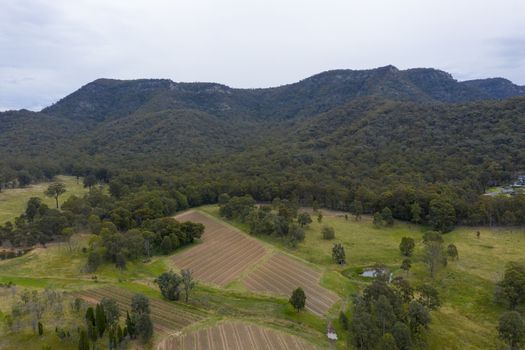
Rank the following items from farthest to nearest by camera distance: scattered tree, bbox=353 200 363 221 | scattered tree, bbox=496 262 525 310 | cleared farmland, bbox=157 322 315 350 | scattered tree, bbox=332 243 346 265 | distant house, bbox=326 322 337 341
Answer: scattered tree, bbox=353 200 363 221 < scattered tree, bbox=332 243 346 265 < scattered tree, bbox=496 262 525 310 < distant house, bbox=326 322 337 341 < cleared farmland, bbox=157 322 315 350

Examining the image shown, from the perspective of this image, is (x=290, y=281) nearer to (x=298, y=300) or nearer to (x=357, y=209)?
(x=298, y=300)

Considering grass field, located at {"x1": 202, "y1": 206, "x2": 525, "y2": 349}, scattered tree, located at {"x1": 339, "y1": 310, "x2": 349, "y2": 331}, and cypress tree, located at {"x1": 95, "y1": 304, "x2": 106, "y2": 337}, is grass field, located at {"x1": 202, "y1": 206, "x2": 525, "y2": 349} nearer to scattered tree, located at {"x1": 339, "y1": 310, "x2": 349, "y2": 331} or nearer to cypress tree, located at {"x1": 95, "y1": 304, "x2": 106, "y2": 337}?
scattered tree, located at {"x1": 339, "y1": 310, "x2": 349, "y2": 331}

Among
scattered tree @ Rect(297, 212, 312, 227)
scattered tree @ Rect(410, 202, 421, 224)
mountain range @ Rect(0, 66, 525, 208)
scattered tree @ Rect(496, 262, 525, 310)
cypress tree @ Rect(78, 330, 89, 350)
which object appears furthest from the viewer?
mountain range @ Rect(0, 66, 525, 208)

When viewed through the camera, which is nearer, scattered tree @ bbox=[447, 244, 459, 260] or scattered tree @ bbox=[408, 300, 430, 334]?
scattered tree @ bbox=[408, 300, 430, 334]

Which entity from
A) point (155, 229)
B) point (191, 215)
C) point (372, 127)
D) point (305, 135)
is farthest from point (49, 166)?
point (372, 127)

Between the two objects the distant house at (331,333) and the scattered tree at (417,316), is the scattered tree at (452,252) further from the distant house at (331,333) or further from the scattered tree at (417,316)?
the distant house at (331,333)

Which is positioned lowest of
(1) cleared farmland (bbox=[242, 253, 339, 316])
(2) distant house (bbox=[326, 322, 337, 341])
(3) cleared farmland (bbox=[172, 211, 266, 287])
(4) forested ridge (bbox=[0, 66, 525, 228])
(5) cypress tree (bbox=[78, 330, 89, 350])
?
(2) distant house (bbox=[326, 322, 337, 341])

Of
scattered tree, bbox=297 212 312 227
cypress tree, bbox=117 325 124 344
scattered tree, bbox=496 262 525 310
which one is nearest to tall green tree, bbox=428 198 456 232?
scattered tree, bbox=297 212 312 227

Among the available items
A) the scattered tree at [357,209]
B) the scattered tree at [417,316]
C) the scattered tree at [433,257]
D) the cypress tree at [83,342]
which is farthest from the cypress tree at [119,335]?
the scattered tree at [357,209]
